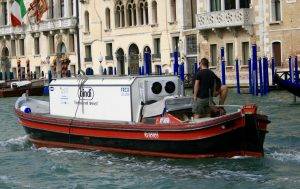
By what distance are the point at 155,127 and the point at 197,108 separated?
73cm

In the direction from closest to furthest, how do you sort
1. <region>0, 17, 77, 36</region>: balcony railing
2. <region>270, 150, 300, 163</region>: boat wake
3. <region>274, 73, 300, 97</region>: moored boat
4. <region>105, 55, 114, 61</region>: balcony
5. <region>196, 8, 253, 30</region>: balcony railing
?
<region>270, 150, 300, 163</region>: boat wake, <region>274, 73, 300, 97</region>: moored boat, <region>196, 8, 253, 30</region>: balcony railing, <region>105, 55, 114, 61</region>: balcony, <region>0, 17, 77, 36</region>: balcony railing

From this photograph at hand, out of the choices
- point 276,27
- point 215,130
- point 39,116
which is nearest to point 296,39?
point 276,27

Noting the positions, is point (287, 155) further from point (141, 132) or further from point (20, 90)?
point (20, 90)

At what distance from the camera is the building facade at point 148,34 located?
3064cm

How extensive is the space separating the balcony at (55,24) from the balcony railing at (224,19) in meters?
10.2

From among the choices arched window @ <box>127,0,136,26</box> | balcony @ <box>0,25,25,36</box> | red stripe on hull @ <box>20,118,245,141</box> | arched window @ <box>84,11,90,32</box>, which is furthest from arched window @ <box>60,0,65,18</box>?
red stripe on hull @ <box>20,118,245,141</box>

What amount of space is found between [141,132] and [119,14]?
2632 centimetres

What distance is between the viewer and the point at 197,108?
12055 millimetres

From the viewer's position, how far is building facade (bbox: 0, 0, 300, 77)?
101 ft

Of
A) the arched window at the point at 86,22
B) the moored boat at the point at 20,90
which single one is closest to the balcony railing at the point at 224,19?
the moored boat at the point at 20,90

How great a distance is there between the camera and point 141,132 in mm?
12477

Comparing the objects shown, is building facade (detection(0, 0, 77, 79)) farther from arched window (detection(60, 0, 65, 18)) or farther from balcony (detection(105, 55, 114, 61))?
balcony (detection(105, 55, 114, 61))

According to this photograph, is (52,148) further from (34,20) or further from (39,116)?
(34,20)

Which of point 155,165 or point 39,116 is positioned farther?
point 39,116
